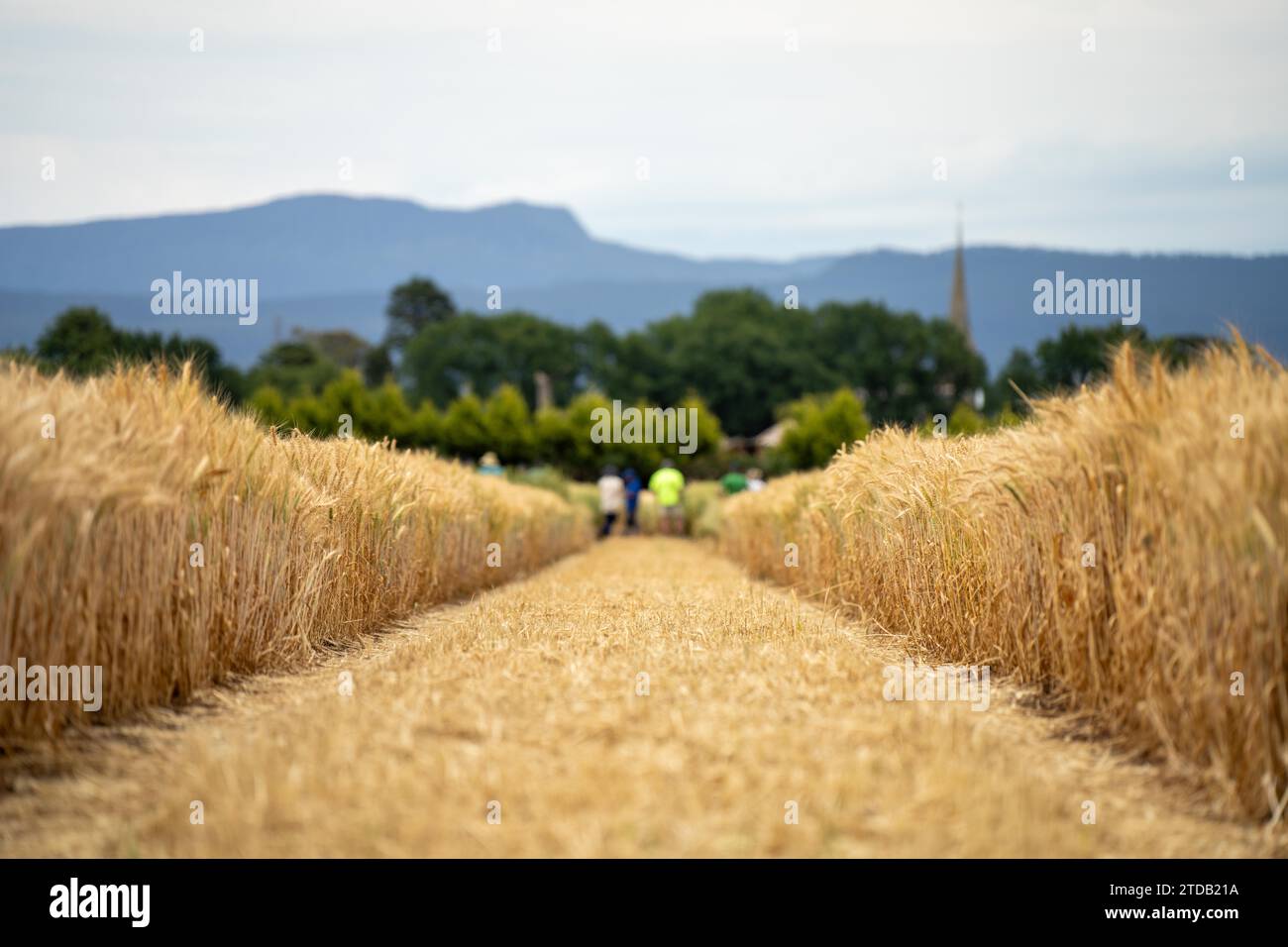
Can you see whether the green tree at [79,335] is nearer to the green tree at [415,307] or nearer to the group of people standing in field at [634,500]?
the group of people standing in field at [634,500]

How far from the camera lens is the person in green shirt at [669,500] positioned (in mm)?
31531

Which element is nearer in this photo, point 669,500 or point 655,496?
point 669,500

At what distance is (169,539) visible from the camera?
5520 millimetres

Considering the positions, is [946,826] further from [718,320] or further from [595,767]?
[718,320]

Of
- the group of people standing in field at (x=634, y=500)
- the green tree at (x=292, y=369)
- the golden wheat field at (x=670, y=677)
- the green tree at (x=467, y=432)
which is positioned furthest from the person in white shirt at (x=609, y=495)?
the green tree at (x=292, y=369)

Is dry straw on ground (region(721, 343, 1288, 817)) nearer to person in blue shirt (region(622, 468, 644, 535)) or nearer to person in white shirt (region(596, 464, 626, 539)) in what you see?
person in white shirt (region(596, 464, 626, 539))

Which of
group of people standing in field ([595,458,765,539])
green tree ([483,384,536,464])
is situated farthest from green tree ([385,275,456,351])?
group of people standing in field ([595,458,765,539])

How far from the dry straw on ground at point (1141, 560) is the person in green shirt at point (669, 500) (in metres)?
23.7

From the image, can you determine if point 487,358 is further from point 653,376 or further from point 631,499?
point 631,499

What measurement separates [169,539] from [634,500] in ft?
89.5

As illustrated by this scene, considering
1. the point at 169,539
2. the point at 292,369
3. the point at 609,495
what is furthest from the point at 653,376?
the point at 169,539

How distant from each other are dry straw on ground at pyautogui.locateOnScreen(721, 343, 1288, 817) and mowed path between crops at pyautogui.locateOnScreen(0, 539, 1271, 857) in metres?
0.32

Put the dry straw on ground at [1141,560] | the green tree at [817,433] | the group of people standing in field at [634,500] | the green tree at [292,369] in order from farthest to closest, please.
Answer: the green tree at [292,369] < the green tree at [817,433] < the group of people standing in field at [634,500] < the dry straw on ground at [1141,560]
